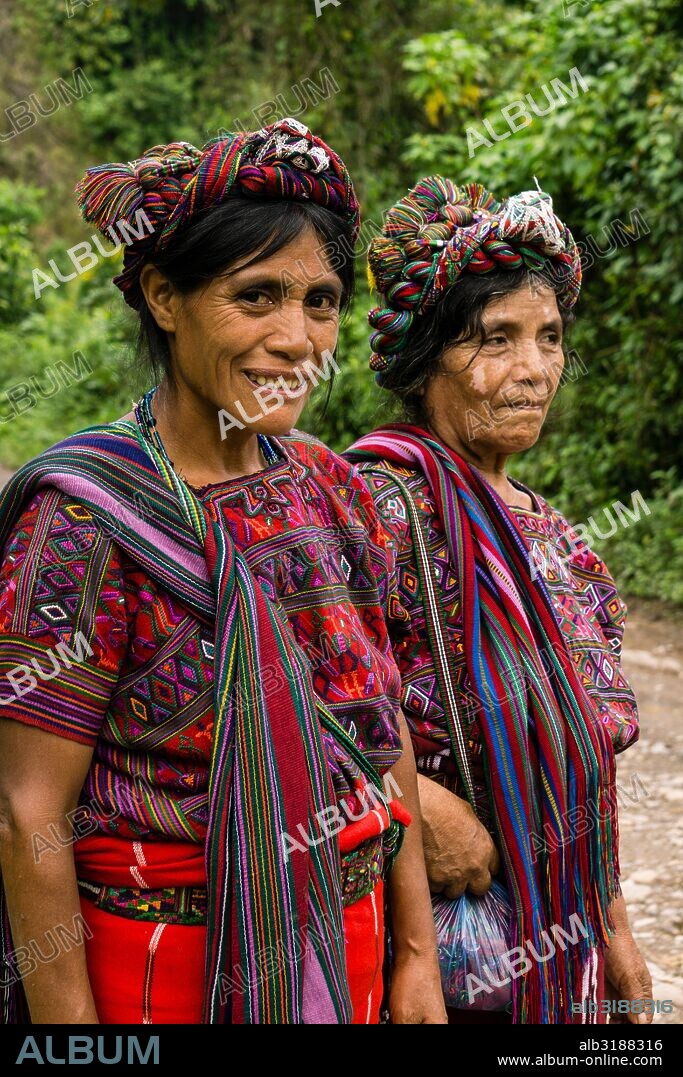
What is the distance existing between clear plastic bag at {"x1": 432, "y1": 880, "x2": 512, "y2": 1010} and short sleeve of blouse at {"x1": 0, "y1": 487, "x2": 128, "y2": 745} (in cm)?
88

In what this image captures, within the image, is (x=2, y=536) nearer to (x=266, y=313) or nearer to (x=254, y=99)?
(x=266, y=313)

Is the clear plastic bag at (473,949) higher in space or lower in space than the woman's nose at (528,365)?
lower

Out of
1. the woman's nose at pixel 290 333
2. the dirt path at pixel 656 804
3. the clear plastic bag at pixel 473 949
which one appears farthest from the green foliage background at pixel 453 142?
the clear plastic bag at pixel 473 949

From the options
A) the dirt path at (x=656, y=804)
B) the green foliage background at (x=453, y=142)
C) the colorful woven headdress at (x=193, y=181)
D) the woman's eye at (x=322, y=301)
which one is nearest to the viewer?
the colorful woven headdress at (x=193, y=181)

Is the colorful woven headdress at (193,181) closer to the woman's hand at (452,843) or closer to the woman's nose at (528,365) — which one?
the woman's nose at (528,365)

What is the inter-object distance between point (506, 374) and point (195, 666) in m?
0.95

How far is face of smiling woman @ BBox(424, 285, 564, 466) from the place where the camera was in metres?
2.12

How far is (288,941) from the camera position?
1479 millimetres

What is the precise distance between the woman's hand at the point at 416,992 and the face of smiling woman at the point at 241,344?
2.95 feet

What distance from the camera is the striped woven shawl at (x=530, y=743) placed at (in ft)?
6.56

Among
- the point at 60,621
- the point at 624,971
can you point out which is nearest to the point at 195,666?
the point at 60,621

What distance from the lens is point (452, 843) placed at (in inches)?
77.3

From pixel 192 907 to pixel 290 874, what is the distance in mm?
144

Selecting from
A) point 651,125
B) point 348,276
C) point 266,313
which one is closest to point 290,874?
point 266,313
